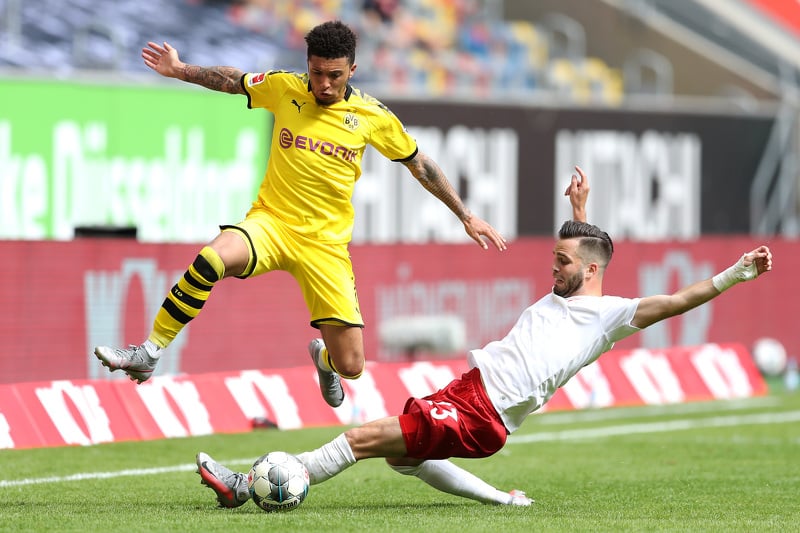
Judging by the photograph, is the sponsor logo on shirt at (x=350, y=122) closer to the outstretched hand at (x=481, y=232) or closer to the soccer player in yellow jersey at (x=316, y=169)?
the soccer player in yellow jersey at (x=316, y=169)

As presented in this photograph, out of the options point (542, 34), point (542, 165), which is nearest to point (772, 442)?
point (542, 165)

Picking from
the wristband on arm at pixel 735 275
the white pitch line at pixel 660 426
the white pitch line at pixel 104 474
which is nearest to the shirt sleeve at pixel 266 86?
the white pitch line at pixel 104 474

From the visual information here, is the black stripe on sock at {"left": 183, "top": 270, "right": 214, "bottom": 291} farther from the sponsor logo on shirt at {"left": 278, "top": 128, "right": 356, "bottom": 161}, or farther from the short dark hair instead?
the short dark hair

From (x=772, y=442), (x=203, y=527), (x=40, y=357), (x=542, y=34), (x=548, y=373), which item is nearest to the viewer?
(x=203, y=527)

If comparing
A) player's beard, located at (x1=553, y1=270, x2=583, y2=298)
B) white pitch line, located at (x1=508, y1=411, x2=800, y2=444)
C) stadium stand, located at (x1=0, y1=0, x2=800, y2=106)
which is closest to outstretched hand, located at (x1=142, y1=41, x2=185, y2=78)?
player's beard, located at (x1=553, y1=270, x2=583, y2=298)

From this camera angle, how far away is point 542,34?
25.5 m

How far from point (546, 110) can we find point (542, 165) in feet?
2.70

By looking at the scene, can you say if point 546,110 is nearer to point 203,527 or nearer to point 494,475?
point 494,475

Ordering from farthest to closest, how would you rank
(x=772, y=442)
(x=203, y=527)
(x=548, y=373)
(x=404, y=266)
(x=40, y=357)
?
1. (x=404, y=266)
2. (x=40, y=357)
3. (x=772, y=442)
4. (x=548, y=373)
5. (x=203, y=527)

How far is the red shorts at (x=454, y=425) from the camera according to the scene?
798 centimetres

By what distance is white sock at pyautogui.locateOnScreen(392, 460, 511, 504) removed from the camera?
848 centimetres

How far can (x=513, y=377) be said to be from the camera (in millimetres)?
8125

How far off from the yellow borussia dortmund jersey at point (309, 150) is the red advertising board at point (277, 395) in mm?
3249

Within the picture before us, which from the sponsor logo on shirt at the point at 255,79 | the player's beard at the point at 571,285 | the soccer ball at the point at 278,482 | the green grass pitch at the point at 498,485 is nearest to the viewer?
the green grass pitch at the point at 498,485
